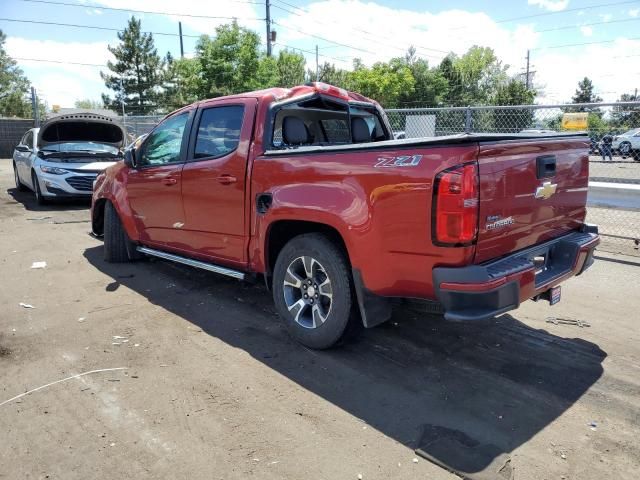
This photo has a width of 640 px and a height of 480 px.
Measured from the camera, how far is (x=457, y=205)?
9.52 feet

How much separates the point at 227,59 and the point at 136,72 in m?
32.3

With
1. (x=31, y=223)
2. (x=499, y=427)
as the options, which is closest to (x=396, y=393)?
(x=499, y=427)

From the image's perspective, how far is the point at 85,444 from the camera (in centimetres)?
281

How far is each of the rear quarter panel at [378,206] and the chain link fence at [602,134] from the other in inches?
202

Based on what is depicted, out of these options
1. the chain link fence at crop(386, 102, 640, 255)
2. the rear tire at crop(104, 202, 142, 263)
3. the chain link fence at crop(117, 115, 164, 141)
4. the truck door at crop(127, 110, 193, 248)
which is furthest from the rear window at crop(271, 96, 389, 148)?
the chain link fence at crop(117, 115, 164, 141)

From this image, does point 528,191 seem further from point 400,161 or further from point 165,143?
point 165,143

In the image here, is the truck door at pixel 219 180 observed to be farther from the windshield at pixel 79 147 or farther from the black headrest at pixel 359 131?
the windshield at pixel 79 147

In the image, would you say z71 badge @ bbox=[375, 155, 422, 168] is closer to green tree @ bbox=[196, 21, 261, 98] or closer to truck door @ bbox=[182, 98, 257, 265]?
truck door @ bbox=[182, 98, 257, 265]

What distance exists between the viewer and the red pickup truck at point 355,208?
298 cm

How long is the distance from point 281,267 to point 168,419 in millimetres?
1483

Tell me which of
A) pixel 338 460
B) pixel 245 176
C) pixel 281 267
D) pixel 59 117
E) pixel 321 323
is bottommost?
pixel 338 460

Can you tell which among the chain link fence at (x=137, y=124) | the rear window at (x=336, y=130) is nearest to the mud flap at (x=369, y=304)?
the rear window at (x=336, y=130)

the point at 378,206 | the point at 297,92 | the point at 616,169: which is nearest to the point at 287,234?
the point at 378,206

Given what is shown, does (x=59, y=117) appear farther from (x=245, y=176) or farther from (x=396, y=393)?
(x=396, y=393)
